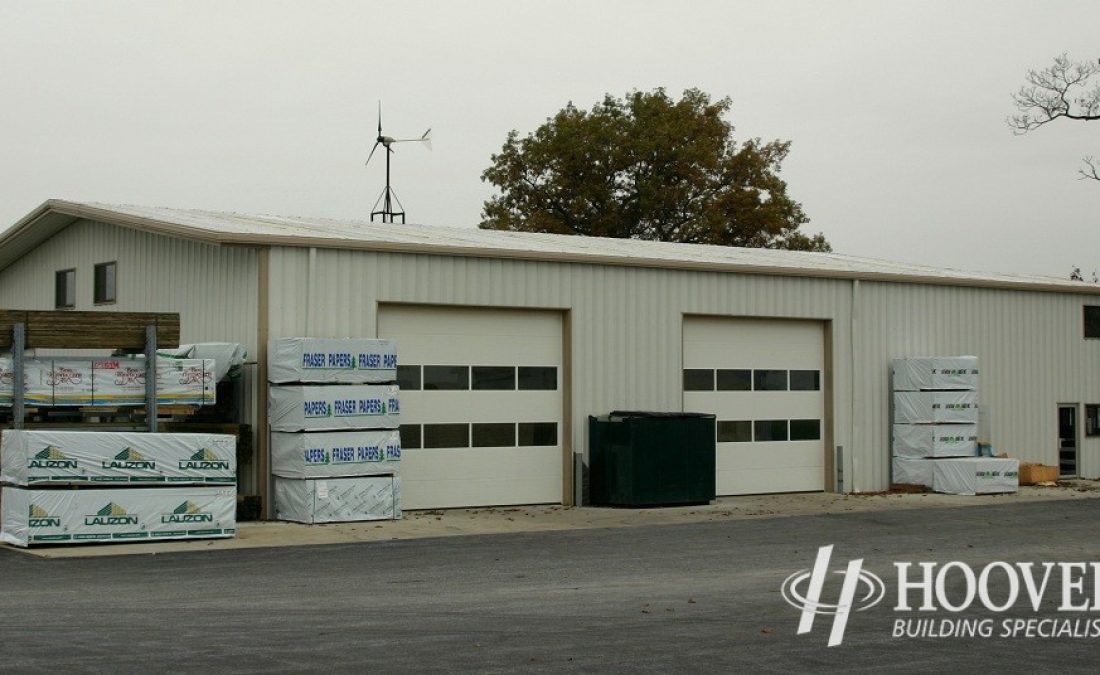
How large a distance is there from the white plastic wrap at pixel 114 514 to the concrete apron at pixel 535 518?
0.49 feet

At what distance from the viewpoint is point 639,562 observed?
15508 millimetres

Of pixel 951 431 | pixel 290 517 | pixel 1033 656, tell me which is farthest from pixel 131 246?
pixel 1033 656

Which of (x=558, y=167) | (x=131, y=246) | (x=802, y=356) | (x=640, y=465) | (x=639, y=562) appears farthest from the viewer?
(x=558, y=167)

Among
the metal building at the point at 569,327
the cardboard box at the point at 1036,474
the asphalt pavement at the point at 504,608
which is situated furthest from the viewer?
the cardboard box at the point at 1036,474

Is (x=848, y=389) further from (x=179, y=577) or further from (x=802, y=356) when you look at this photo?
(x=179, y=577)

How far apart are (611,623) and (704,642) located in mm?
1122

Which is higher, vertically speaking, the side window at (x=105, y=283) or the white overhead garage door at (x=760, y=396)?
the side window at (x=105, y=283)

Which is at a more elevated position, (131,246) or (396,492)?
(131,246)

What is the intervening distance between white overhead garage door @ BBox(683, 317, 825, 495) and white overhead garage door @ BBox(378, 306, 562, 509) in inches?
114

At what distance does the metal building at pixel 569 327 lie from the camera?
20.9 meters

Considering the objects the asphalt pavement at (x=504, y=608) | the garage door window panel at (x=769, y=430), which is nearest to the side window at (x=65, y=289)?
the asphalt pavement at (x=504, y=608)

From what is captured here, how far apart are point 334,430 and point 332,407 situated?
1.04ft

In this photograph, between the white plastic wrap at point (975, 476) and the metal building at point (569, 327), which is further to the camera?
the white plastic wrap at point (975, 476)

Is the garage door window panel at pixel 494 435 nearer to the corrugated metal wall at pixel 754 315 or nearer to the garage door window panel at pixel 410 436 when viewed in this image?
the garage door window panel at pixel 410 436
